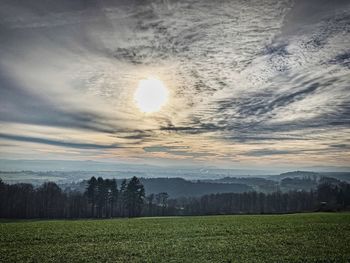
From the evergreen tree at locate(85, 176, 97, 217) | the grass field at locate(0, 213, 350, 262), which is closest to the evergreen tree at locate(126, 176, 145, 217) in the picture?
the evergreen tree at locate(85, 176, 97, 217)

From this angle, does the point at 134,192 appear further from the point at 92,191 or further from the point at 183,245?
the point at 183,245

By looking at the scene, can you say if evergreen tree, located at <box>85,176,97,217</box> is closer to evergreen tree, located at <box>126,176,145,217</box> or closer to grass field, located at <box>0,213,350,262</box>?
evergreen tree, located at <box>126,176,145,217</box>

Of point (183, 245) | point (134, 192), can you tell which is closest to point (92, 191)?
point (134, 192)

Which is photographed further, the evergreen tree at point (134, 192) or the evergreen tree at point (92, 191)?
the evergreen tree at point (134, 192)

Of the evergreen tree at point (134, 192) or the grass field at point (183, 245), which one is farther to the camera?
the evergreen tree at point (134, 192)

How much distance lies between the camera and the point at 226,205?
19188 centimetres

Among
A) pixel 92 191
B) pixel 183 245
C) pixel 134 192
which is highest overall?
pixel 92 191

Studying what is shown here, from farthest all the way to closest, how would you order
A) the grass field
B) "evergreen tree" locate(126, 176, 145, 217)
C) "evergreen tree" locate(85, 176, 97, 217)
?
"evergreen tree" locate(126, 176, 145, 217) < "evergreen tree" locate(85, 176, 97, 217) < the grass field

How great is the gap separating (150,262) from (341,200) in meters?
142

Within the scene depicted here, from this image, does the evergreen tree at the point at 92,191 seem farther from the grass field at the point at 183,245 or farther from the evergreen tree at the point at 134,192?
the grass field at the point at 183,245

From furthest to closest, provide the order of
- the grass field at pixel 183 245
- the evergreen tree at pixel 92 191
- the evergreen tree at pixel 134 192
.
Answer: the evergreen tree at pixel 134 192, the evergreen tree at pixel 92 191, the grass field at pixel 183 245

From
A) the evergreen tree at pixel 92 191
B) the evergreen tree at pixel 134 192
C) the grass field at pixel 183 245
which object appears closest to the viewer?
the grass field at pixel 183 245

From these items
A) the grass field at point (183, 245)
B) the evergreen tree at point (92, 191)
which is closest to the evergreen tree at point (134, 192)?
the evergreen tree at point (92, 191)

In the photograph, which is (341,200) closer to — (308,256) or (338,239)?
(338,239)
